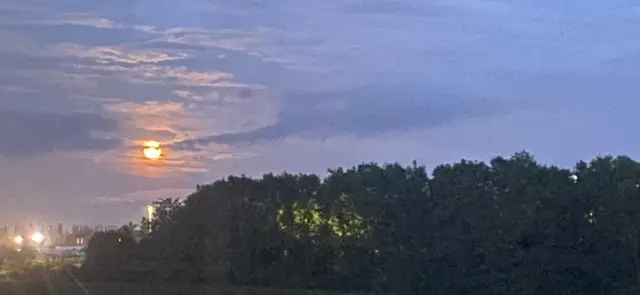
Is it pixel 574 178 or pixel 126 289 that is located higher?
pixel 574 178

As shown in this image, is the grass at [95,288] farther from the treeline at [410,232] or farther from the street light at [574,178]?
the street light at [574,178]

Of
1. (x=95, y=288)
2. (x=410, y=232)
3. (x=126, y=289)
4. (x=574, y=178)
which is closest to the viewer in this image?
(x=126, y=289)

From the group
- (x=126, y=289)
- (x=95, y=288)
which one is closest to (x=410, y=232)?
(x=126, y=289)

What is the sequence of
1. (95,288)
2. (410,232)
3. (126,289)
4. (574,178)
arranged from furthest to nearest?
(410,232) < (95,288) < (574,178) < (126,289)

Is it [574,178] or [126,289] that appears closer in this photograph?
[126,289]

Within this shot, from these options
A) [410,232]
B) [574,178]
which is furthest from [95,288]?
[574,178]

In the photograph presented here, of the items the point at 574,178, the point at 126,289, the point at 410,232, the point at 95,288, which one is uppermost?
the point at 574,178

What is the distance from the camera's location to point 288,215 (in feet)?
188

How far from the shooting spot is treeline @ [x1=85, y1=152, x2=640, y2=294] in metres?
51.9

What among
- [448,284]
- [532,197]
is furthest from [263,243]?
[532,197]

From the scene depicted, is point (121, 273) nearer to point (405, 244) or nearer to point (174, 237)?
point (174, 237)

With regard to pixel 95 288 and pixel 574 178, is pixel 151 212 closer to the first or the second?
pixel 95 288

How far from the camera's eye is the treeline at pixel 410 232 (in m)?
51.9

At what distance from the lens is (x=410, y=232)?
179ft
